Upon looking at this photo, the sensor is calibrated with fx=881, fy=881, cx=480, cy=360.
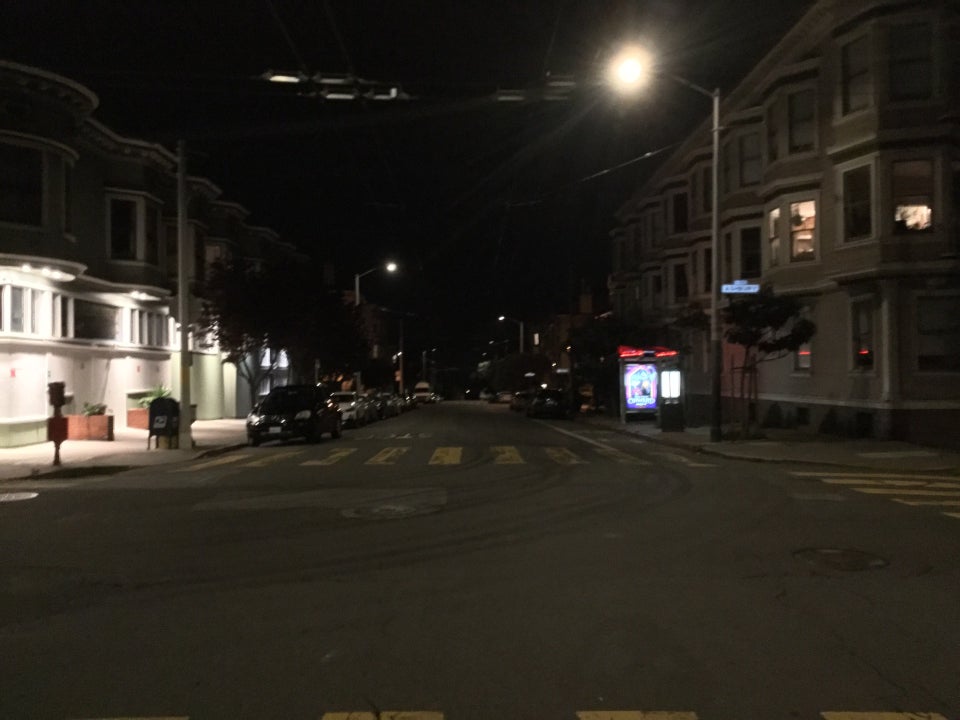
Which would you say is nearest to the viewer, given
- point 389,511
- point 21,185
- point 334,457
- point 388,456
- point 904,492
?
point 389,511

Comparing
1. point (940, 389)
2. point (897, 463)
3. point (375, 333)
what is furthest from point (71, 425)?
point (375, 333)

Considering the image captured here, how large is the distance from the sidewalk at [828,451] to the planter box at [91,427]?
1581 cm

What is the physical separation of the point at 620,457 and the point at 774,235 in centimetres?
1122

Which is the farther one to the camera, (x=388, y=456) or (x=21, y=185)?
(x=21, y=185)

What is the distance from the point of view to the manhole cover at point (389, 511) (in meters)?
11.6

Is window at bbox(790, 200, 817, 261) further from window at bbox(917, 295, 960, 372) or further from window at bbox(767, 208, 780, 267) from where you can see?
window at bbox(917, 295, 960, 372)

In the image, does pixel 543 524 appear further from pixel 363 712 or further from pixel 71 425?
pixel 71 425

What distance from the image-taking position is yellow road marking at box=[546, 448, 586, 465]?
1869 centimetres

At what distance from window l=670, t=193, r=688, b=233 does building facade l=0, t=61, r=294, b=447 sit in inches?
777

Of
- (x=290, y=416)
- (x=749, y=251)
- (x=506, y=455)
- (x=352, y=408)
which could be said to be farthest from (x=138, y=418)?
(x=749, y=251)

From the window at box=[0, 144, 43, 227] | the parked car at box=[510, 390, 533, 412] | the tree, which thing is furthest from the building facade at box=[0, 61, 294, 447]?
the parked car at box=[510, 390, 533, 412]

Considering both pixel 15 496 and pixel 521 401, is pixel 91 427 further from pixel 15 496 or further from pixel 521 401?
pixel 521 401

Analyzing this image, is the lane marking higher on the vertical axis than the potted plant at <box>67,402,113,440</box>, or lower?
lower

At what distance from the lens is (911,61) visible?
72.6ft
